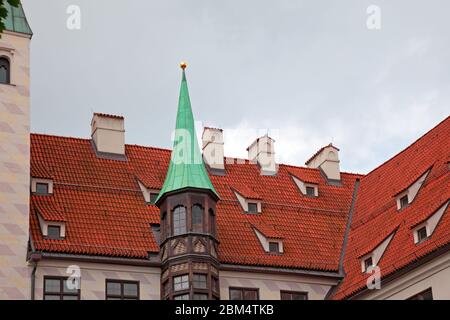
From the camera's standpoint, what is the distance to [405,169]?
168 ft

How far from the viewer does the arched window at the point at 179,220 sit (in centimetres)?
4666

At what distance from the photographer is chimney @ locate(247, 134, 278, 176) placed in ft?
182

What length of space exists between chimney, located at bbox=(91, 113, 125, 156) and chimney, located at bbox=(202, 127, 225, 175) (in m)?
3.95

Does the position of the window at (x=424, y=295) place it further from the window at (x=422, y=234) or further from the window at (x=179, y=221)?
the window at (x=179, y=221)

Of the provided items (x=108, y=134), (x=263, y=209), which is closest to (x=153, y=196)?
(x=108, y=134)

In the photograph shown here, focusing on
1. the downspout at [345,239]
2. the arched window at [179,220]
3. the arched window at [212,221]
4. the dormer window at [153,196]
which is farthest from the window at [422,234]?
the dormer window at [153,196]

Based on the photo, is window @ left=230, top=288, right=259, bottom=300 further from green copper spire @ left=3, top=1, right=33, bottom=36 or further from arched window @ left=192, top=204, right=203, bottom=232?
green copper spire @ left=3, top=1, right=33, bottom=36

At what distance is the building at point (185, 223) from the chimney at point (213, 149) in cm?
10

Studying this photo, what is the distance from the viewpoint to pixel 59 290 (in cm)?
4497

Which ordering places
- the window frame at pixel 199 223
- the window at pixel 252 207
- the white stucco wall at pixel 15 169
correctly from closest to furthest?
1. the white stucco wall at pixel 15 169
2. the window frame at pixel 199 223
3. the window at pixel 252 207

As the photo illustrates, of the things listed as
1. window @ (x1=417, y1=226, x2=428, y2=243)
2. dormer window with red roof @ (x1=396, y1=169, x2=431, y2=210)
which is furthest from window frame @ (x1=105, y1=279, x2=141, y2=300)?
dormer window with red roof @ (x1=396, y1=169, x2=431, y2=210)

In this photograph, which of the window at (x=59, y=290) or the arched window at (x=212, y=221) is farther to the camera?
the arched window at (x=212, y=221)
